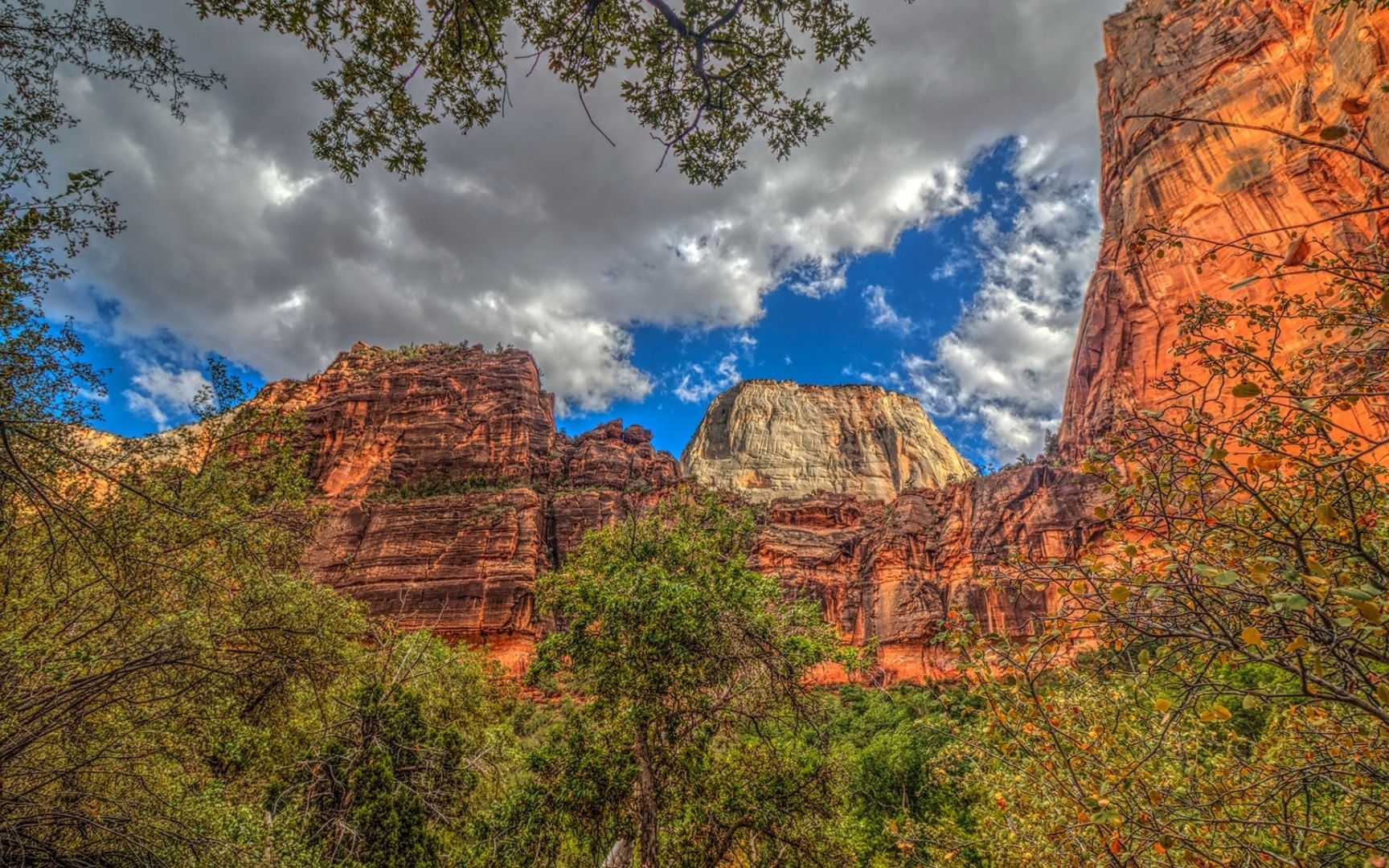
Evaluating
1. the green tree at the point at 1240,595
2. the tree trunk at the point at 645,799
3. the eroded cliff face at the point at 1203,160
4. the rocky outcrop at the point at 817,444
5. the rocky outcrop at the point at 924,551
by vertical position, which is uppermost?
the rocky outcrop at the point at 817,444

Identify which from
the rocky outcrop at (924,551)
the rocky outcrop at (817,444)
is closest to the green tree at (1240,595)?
the rocky outcrop at (924,551)

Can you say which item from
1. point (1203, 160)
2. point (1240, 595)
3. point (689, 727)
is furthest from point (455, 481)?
point (1203, 160)

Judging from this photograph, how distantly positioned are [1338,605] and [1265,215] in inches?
1516

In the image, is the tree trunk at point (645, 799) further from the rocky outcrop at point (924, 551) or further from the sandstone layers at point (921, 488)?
the rocky outcrop at point (924, 551)

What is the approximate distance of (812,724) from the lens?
7.28 m

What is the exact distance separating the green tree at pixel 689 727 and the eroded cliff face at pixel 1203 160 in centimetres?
2416

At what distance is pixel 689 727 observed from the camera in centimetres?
770

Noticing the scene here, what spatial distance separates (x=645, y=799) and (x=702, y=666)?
165 cm

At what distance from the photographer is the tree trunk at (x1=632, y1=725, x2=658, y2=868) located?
690cm

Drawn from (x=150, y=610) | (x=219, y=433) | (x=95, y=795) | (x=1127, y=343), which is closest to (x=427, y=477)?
(x=219, y=433)

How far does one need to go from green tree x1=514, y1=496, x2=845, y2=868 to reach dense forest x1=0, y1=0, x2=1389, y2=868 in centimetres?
4

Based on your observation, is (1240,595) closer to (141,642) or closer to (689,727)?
(689,727)

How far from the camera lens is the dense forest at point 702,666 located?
3.08 metres

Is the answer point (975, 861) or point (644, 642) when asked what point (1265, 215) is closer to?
point (975, 861)
